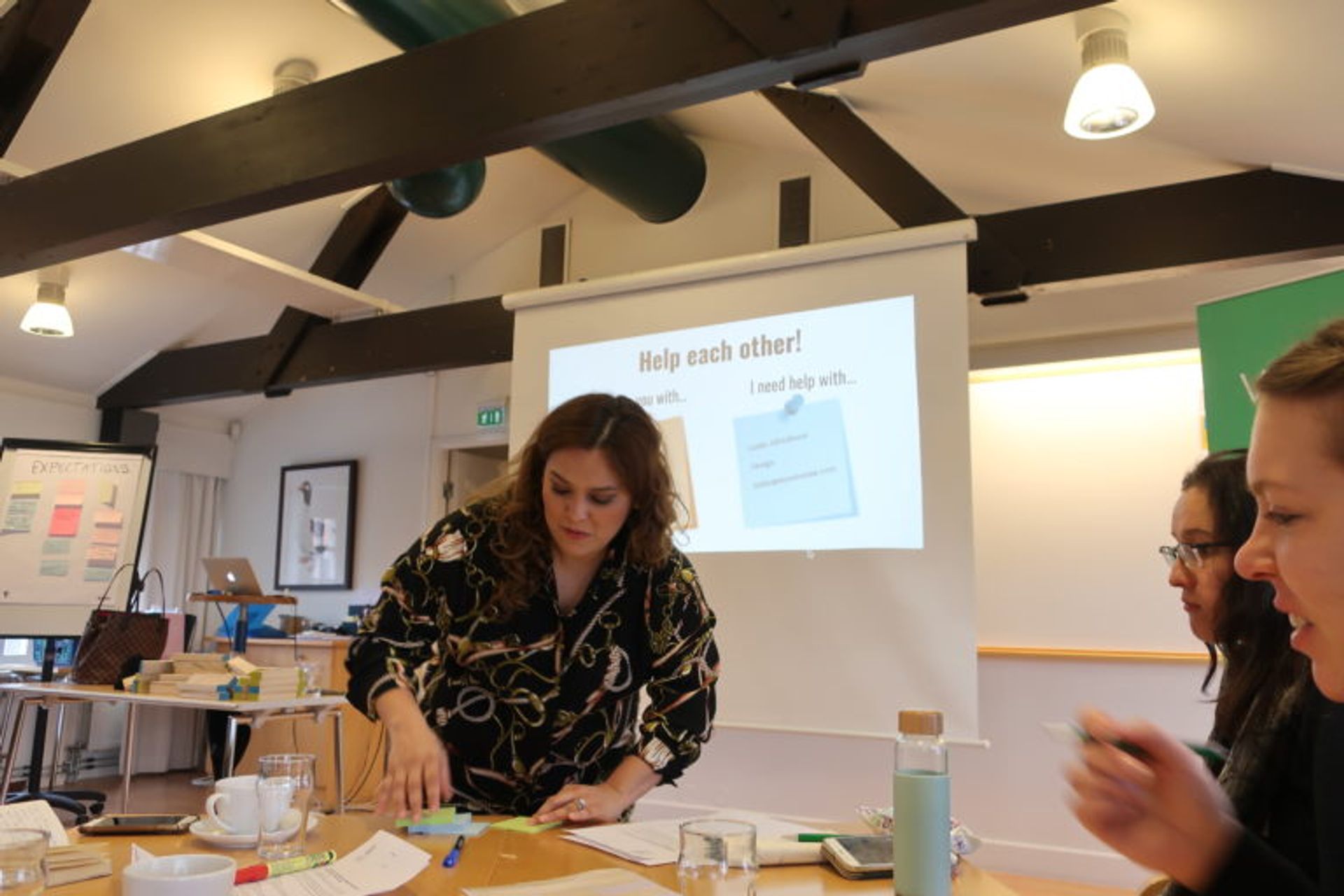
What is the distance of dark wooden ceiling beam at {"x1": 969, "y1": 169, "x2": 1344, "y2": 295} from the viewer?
2984 millimetres

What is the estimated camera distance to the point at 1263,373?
0.85m

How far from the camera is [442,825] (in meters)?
1.39

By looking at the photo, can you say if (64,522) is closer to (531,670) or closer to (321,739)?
(321,739)

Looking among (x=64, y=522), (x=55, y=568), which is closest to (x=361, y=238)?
(x=64, y=522)

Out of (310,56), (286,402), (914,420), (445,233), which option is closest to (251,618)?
(286,402)

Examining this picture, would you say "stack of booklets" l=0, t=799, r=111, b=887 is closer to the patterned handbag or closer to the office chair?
the patterned handbag

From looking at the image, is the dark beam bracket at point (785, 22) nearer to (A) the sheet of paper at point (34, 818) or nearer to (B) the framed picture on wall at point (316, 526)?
(A) the sheet of paper at point (34, 818)

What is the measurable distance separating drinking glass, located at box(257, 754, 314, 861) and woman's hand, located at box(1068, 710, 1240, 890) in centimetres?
91

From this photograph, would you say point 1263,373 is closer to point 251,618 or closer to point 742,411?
point 742,411

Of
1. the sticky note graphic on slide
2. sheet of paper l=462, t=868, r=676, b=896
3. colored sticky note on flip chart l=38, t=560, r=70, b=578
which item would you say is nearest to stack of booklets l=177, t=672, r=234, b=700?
colored sticky note on flip chart l=38, t=560, r=70, b=578

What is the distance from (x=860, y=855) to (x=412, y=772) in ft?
2.05

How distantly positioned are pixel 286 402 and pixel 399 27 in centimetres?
392

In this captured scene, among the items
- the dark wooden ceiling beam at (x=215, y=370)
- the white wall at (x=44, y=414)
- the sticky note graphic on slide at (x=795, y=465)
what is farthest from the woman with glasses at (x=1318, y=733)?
the white wall at (x=44, y=414)

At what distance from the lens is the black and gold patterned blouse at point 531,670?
159cm
